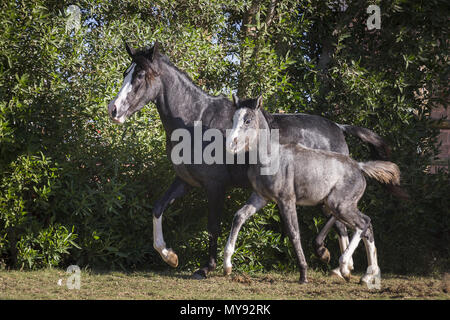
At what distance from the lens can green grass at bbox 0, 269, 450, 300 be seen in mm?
5082

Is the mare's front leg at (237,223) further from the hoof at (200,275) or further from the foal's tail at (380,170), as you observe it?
the foal's tail at (380,170)

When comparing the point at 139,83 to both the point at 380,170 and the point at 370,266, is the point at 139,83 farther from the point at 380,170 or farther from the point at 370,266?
the point at 370,266

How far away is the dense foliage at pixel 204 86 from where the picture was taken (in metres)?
6.82

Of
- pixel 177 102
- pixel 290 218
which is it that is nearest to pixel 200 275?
pixel 290 218

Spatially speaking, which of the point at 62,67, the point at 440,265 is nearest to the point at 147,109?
the point at 62,67

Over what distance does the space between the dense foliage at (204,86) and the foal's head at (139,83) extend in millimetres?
1290

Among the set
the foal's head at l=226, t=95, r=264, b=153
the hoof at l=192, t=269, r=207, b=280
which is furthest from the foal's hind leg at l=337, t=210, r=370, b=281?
the hoof at l=192, t=269, r=207, b=280

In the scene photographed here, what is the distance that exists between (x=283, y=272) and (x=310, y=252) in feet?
2.23

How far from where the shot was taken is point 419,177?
25.0ft

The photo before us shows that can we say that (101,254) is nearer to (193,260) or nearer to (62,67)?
(193,260)

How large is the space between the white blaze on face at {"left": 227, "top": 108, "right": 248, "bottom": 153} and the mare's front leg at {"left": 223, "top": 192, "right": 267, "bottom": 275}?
845 millimetres

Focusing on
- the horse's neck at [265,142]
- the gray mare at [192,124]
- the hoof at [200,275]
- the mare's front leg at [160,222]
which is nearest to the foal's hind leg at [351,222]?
the gray mare at [192,124]

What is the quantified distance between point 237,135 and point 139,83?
4.65 feet

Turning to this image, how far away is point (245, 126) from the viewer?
542 centimetres
